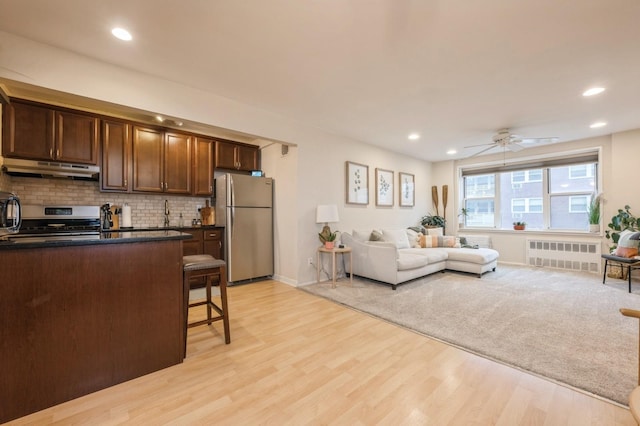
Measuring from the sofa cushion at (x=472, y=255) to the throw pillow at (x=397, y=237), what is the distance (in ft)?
2.66

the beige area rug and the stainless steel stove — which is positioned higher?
the stainless steel stove

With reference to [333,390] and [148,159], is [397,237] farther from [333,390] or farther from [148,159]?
[148,159]

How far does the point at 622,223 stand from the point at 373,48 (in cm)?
529

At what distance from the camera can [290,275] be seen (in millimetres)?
4105

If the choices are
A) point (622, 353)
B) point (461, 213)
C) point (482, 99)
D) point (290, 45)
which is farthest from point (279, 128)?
point (461, 213)

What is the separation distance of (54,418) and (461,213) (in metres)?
7.23

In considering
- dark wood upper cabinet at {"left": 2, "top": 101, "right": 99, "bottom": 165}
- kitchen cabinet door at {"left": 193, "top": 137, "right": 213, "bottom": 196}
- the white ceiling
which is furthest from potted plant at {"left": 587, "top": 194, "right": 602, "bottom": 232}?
dark wood upper cabinet at {"left": 2, "top": 101, "right": 99, "bottom": 165}

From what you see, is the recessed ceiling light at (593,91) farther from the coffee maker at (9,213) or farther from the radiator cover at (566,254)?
the coffee maker at (9,213)

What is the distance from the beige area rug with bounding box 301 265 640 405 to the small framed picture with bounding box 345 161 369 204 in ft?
5.00

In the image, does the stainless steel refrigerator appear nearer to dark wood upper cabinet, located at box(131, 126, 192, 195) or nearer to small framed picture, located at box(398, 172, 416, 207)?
dark wood upper cabinet, located at box(131, 126, 192, 195)

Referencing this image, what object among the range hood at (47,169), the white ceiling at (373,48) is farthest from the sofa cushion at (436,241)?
the range hood at (47,169)

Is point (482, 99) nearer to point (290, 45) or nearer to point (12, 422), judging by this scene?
point (290, 45)

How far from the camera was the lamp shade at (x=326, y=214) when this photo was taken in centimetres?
405

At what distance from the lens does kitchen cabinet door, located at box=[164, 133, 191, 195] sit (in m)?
3.81
